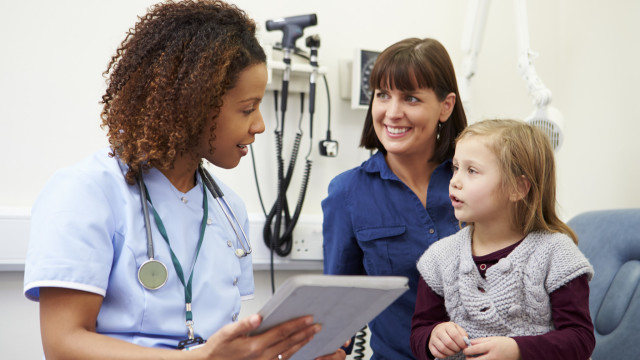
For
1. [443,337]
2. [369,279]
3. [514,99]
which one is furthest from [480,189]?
[514,99]

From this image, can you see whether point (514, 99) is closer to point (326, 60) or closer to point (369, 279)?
point (326, 60)

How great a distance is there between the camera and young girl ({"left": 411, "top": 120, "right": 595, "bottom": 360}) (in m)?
1.02

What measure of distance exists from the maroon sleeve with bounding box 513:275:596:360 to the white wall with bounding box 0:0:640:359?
44.1 inches

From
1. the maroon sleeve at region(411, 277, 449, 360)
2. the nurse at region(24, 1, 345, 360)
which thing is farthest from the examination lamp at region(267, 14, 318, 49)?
the maroon sleeve at region(411, 277, 449, 360)

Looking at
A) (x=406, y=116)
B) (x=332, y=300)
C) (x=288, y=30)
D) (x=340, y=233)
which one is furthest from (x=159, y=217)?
(x=288, y=30)

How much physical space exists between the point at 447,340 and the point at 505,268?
0.60 ft

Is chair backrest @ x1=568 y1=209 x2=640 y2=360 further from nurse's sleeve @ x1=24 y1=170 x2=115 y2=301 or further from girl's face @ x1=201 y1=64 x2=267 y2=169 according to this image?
nurse's sleeve @ x1=24 y1=170 x2=115 y2=301

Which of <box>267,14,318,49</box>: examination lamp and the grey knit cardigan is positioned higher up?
<box>267,14,318,49</box>: examination lamp

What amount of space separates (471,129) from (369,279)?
0.54 metres

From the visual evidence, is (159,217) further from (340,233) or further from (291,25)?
(291,25)

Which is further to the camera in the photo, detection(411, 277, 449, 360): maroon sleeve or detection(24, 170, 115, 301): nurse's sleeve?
detection(411, 277, 449, 360): maroon sleeve

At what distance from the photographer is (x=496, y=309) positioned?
1053 millimetres

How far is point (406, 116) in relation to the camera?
1390 millimetres

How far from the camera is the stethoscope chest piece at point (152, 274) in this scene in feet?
3.04
